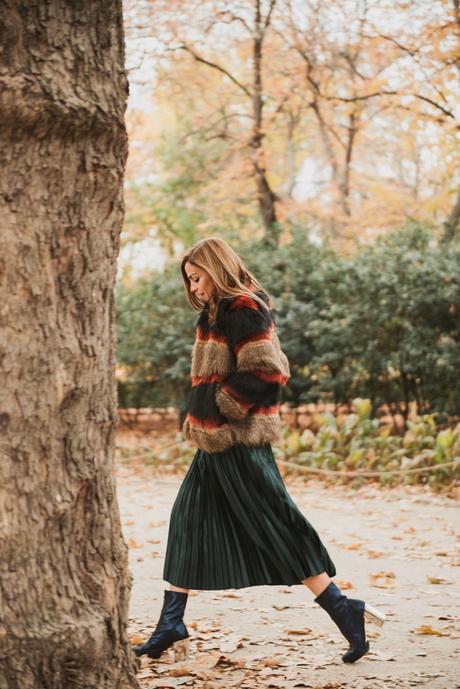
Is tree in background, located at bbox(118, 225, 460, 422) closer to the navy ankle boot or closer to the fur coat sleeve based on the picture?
the fur coat sleeve

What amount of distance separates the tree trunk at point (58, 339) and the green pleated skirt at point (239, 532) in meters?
1.03

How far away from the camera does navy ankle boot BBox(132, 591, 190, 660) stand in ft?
13.5

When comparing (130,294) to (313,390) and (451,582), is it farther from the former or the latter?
(451,582)

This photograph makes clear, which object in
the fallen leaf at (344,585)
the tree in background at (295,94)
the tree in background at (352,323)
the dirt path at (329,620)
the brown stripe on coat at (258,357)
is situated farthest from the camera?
the tree in background at (295,94)

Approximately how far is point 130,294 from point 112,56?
12721 mm

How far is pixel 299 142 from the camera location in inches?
1000

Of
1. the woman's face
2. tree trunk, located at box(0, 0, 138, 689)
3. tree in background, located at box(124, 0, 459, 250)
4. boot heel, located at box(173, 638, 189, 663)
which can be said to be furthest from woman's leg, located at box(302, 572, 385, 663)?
tree in background, located at box(124, 0, 459, 250)

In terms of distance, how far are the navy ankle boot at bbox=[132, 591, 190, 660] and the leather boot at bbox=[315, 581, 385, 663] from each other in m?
0.64

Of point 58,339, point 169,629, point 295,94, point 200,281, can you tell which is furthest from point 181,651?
point 295,94

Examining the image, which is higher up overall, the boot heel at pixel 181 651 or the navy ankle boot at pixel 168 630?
the navy ankle boot at pixel 168 630

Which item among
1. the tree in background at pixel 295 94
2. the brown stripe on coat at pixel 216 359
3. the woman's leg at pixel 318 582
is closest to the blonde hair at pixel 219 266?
the brown stripe on coat at pixel 216 359

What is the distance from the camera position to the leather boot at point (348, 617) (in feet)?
13.6

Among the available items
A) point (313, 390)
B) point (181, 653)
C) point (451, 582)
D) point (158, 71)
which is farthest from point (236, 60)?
point (181, 653)

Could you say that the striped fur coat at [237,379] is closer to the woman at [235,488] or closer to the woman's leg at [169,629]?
the woman at [235,488]
